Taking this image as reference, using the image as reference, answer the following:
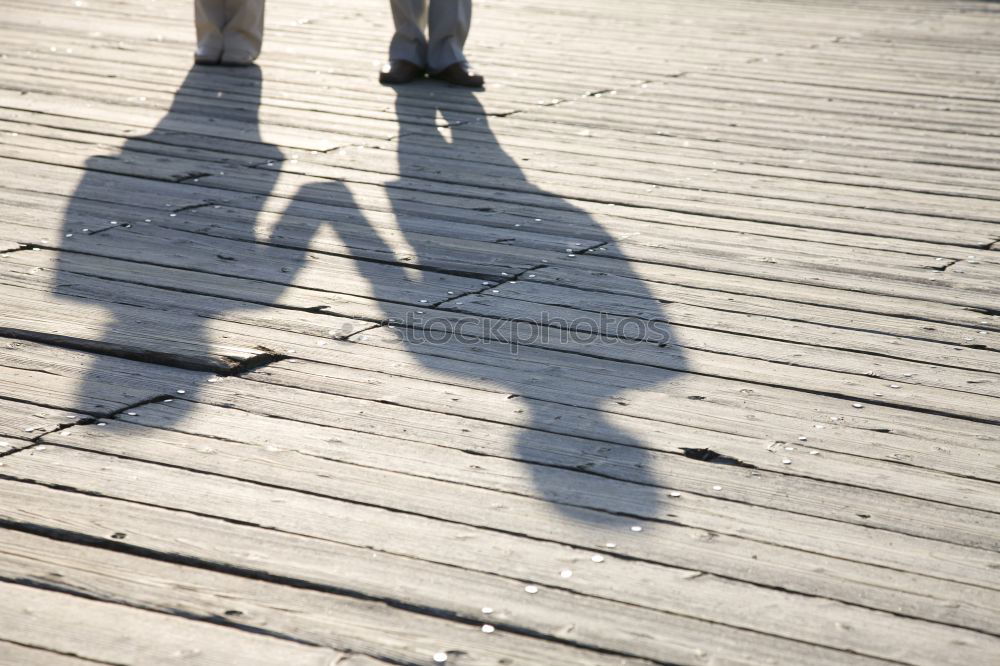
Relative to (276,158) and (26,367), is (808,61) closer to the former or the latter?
(276,158)

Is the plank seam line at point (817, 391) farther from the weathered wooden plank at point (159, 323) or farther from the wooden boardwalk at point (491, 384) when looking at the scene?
the weathered wooden plank at point (159, 323)

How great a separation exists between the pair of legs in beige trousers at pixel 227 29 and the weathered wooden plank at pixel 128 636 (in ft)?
14.1

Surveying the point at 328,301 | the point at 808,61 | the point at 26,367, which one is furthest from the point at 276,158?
the point at 808,61

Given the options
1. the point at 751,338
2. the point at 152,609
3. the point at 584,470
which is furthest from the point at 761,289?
the point at 152,609

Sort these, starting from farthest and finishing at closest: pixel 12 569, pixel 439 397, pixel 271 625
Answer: pixel 439 397
pixel 12 569
pixel 271 625

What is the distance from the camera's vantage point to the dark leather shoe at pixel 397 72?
5.38m

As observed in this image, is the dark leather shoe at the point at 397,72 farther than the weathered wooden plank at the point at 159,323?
Yes

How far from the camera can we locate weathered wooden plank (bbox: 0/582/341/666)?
1.54 metres

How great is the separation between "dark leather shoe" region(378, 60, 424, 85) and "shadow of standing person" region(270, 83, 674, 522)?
21 centimetres

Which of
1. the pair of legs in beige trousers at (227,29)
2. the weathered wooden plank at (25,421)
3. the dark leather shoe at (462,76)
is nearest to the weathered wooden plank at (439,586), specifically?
the weathered wooden plank at (25,421)

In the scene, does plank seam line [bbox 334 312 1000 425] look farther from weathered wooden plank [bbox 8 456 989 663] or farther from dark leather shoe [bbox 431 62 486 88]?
dark leather shoe [bbox 431 62 486 88]

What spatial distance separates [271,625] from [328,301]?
50.5 inches

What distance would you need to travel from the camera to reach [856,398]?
238 centimetres

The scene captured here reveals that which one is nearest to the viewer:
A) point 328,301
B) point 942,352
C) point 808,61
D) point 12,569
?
point 12,569
